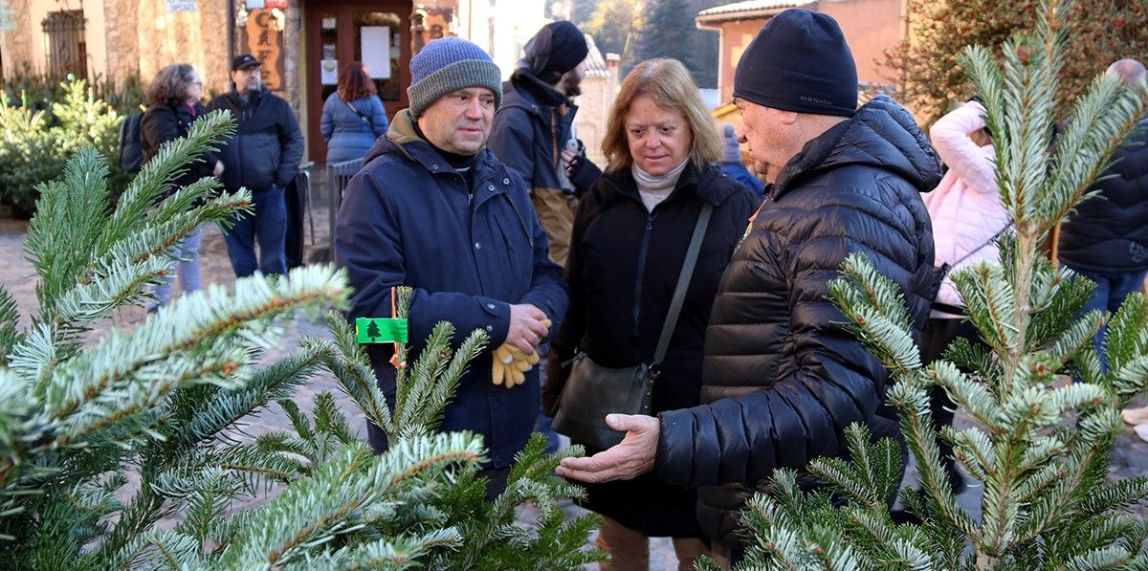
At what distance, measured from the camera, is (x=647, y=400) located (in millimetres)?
2818

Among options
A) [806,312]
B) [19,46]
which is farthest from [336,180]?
[19,46]

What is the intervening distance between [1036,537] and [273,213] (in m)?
6.82

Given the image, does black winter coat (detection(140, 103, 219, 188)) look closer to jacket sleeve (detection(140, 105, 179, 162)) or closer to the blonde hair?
jacket sleeve (detection(140, 105, 179, 162))

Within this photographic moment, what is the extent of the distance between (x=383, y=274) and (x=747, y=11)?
44.3ft

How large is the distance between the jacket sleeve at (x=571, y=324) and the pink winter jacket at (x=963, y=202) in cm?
178

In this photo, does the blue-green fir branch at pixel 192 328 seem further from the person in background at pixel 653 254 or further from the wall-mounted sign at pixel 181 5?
the wall-mounted sign at pixel 181 5

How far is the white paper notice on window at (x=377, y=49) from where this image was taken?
529 inches

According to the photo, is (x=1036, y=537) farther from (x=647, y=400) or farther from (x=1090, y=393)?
(x=647, y=400)

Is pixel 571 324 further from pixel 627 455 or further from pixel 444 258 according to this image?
pixel 627 455

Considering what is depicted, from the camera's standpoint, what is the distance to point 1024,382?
38.7 inches

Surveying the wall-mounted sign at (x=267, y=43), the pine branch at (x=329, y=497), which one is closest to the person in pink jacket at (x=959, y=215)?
the pine branch at (x=329, y=497)

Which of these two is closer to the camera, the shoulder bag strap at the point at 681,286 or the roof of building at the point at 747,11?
the shoulder bag strap at the point at 681,286

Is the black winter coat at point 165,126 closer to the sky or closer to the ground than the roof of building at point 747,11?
closer to the ground

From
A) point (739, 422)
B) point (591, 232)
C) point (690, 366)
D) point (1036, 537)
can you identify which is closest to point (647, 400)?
point (690, 366)
